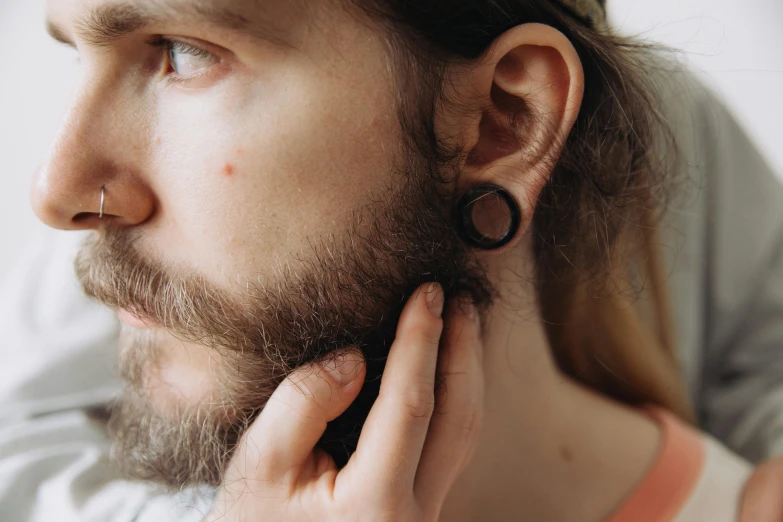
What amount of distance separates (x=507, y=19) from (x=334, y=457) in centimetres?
66

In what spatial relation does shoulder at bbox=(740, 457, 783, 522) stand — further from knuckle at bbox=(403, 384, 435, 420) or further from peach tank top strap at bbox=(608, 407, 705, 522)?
knuckle at bbox=(403, 384, 435, 420)

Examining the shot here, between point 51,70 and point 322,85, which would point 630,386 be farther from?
point 51,70

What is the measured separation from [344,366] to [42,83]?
3.94 feet

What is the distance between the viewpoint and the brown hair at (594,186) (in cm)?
78

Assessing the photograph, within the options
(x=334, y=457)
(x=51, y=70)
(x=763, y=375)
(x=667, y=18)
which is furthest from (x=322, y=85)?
(x=763, y=375)

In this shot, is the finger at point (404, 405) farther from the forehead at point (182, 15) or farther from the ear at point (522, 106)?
the forehead at point (182, 15)

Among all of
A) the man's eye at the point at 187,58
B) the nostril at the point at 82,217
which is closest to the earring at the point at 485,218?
the man's eye at the point at 187,58

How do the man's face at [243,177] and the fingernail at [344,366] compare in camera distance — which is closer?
the man's face at [243,177]

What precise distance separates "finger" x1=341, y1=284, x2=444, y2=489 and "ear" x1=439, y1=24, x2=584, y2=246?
19 cm

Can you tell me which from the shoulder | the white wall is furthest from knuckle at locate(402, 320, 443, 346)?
the white wall

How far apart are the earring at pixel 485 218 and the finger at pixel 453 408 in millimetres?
114

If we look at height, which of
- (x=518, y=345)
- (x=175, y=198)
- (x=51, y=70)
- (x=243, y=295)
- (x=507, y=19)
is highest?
(x=507, y=19)

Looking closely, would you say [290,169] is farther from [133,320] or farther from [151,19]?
[133,320]

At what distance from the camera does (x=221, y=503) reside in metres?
0.89
